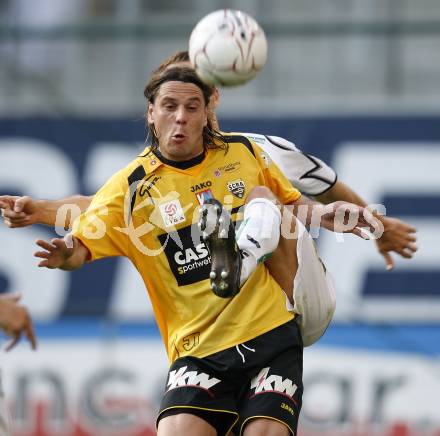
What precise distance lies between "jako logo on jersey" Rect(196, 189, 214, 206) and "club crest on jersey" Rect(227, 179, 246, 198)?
0.32ft

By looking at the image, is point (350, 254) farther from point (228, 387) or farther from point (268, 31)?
point (228, 387)

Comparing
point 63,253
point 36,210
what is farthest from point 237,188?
point 36,210

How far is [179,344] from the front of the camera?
5.60m

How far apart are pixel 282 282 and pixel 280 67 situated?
231 inches

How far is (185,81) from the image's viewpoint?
5.63 m

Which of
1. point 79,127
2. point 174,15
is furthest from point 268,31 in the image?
point 79,127

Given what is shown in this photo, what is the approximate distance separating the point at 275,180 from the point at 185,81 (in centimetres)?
67

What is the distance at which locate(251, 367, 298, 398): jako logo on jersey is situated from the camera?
5.45 metres

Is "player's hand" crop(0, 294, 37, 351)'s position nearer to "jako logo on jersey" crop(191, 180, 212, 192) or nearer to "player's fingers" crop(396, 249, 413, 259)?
"jako logo on jersey" crop(191, 180, 212, 192)

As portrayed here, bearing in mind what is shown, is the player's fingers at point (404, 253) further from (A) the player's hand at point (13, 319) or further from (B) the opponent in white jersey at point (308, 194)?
(A) the player's hand at point (13, 319)

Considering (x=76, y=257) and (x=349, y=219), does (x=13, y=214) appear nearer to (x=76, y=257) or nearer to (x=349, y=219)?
(x=76, y=257)

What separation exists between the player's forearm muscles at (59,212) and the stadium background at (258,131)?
4367mm

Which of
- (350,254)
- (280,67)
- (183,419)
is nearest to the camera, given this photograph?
(183,419)

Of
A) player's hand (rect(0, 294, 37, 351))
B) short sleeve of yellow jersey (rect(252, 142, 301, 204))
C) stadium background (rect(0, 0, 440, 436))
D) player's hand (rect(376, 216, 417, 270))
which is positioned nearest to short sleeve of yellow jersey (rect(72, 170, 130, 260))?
player's hand (rect(0, 294, 37, 351))
